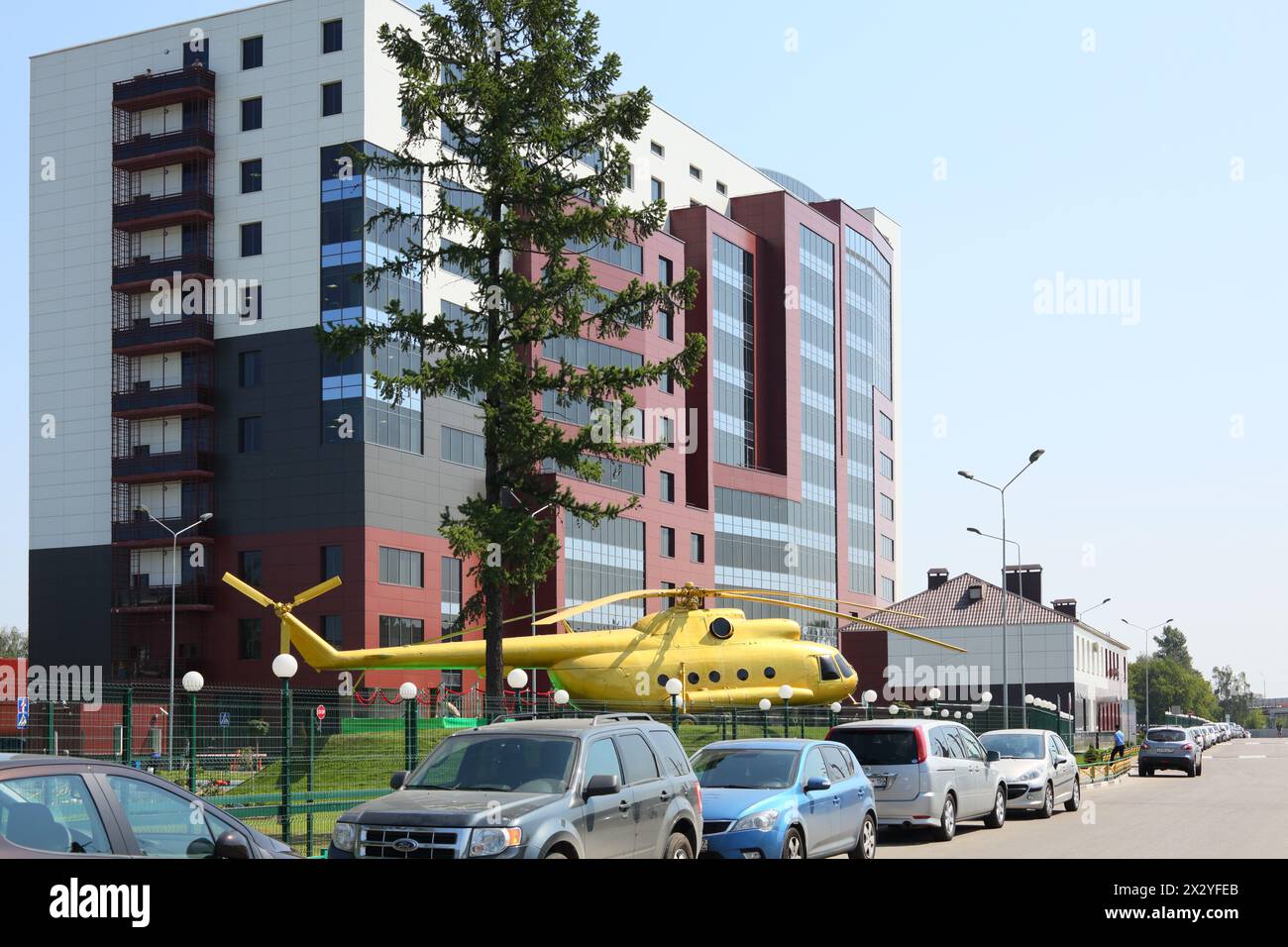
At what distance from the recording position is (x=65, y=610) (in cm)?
6750

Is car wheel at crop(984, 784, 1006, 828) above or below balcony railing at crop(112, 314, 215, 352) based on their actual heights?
below

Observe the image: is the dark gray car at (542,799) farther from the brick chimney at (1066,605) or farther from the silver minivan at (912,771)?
the brick chimney at (1066,605)

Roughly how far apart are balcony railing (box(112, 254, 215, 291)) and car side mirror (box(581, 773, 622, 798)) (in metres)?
58.3

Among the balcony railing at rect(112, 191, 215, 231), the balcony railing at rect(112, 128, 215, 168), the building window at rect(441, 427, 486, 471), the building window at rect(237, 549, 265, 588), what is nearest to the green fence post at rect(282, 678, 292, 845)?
the building window at rect(237, 549, 265, 588)

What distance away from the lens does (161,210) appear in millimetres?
66812

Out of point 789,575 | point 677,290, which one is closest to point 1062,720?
point 789,575

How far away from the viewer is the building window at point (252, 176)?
65688 millimetres

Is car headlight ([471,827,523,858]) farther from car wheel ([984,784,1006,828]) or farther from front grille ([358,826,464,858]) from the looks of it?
car wheel ([984,784,1006,828])

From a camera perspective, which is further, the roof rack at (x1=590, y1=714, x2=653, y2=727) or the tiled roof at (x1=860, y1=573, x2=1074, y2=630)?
the tiled roof at (x1=860, y1=573, x2=1074, y2=630)

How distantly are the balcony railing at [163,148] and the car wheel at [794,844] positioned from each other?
5834 cm

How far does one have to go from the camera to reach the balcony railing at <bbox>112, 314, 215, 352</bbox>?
65.6 meters

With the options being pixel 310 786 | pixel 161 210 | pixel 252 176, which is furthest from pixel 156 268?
pixel 310 786

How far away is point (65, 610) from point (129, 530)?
17.4ft
